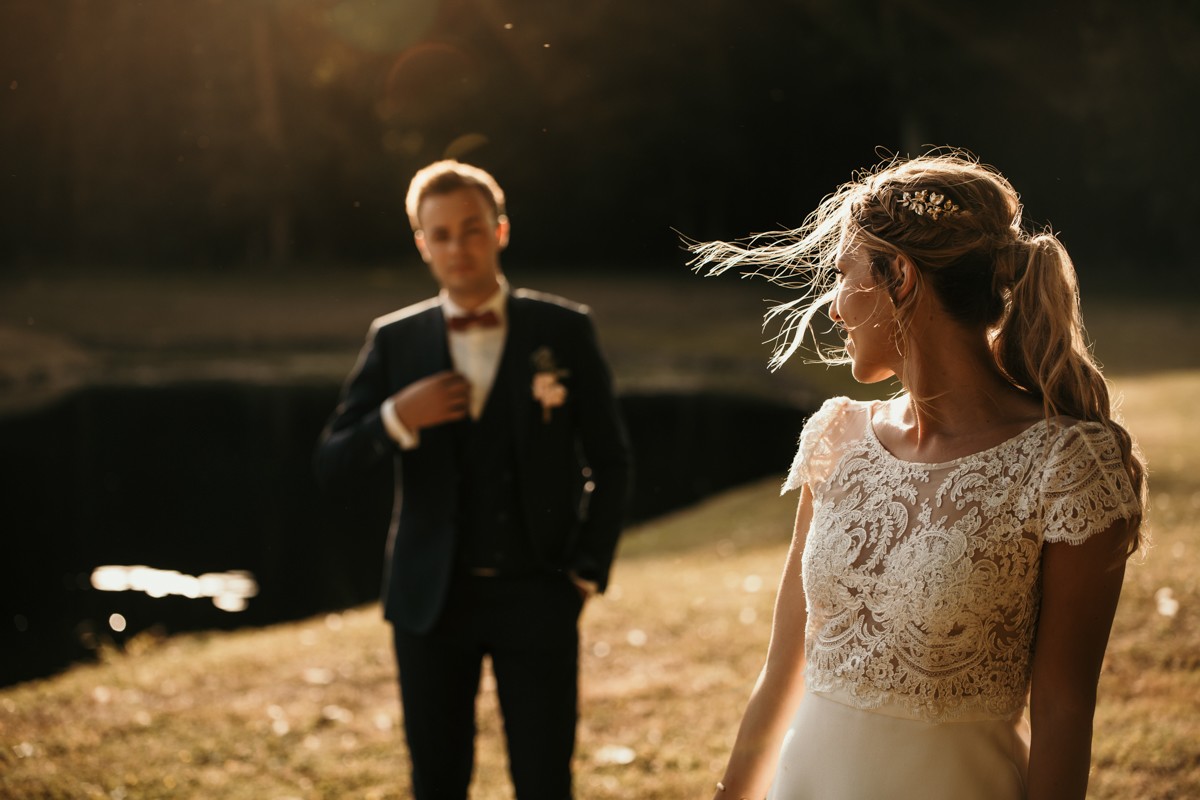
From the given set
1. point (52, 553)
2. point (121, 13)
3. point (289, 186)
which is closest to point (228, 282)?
point (289, 186)

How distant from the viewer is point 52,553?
1216 cm

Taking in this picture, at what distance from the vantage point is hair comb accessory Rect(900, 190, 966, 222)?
2049mm

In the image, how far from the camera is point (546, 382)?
12.3 feet

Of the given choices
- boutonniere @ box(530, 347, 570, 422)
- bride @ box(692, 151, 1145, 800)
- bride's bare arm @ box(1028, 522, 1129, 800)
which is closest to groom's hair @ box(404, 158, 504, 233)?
boutonniere @ box(530, 347, 570, 422)

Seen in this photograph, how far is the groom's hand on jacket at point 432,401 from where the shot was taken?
11.8 feet

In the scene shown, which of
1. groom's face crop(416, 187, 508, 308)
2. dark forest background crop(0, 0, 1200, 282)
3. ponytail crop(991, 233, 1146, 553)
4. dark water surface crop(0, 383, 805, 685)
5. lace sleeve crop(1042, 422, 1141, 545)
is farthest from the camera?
dark forest background crop(0, 0, 1200, 282)

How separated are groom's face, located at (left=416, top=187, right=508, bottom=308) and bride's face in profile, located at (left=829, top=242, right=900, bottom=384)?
1.71m

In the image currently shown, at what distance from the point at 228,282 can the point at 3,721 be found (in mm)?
32866

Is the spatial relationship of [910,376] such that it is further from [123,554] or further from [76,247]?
[76,247]

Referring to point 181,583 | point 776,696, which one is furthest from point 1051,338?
point 181,583

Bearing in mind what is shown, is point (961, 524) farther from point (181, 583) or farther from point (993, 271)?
point (181, 583)

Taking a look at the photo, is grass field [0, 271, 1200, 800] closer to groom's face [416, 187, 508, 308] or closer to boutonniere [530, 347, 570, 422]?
boutonniere [530, 347, 570, 422]

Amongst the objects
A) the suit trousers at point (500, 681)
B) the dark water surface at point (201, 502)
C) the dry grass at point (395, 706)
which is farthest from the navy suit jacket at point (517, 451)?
the dark water surface at point (201, 502)

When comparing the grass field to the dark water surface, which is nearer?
the grass field
